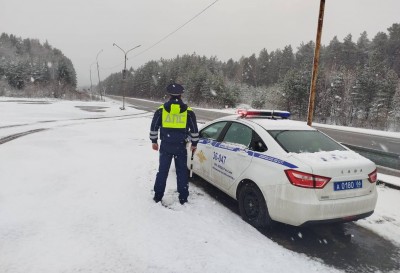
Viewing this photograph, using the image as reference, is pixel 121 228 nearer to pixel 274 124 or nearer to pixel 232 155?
pixel 232 155

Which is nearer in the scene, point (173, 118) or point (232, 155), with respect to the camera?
point (173, 118)

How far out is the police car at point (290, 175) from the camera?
3869mm

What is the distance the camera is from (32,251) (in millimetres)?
3424

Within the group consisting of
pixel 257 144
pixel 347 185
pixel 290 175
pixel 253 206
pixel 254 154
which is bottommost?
pixel 253 206

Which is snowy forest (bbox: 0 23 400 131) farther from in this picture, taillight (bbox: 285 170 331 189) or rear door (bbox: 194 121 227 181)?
taillight (bbox: 285 170 331 189)

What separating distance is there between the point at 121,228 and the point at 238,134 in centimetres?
242

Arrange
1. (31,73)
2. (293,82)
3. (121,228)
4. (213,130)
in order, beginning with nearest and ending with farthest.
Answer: (121,228)
(213,130)
(293,82)
(31,73)

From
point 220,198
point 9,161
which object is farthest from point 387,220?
point 9,161

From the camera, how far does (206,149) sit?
5.94 metres

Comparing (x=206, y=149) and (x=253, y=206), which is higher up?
A: (x=206, y=149)

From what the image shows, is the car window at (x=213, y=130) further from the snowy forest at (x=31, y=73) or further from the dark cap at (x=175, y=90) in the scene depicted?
the snowy forest at (x=31, y=73)

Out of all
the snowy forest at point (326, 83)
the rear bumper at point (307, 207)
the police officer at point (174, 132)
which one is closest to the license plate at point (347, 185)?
the rear bumper at point (307, 207)

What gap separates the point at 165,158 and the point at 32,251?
2258 mm

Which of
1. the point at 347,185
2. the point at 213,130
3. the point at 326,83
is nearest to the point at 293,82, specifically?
the point at 326,83
